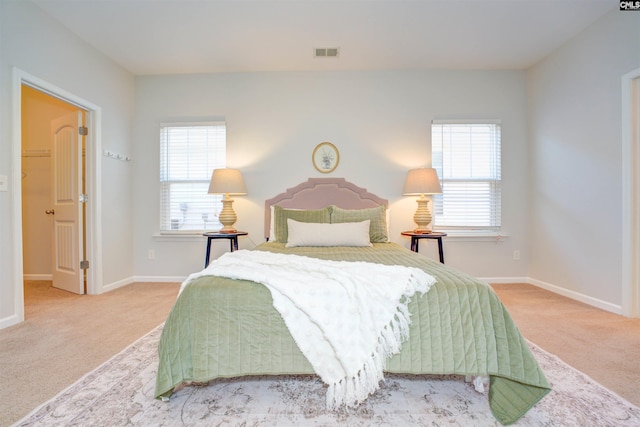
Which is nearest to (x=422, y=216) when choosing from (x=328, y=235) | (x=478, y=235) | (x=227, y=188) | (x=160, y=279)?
(x=478, y=235)

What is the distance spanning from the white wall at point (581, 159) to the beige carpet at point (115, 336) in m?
0.38

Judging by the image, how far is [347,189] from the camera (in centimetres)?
374

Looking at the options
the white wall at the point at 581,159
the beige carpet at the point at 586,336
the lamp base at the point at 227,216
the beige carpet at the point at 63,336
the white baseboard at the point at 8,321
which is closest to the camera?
the beige carpet at the point at 63,336

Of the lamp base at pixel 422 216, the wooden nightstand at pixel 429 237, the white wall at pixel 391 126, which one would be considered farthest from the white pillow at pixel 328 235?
the white wall at pixel 391 126

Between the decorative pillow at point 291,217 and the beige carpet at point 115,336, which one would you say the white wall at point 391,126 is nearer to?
the decorative pillow at point 291,217

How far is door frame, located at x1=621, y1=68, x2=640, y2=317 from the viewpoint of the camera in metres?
2.59

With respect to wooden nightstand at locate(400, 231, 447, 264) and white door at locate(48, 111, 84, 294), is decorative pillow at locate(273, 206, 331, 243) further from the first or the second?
white door at locate(48, 111, 84, 294)

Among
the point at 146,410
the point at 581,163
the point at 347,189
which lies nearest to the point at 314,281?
the point at 146,410

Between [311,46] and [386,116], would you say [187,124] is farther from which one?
[386,116]

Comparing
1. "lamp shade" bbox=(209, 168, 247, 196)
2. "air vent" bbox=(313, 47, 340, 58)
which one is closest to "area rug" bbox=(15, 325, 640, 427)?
"lamp shade" bbox=(209, 168, 247, 196)

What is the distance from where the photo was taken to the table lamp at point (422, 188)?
11.2 ft

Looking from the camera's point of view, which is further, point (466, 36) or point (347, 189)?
point (347, 189)

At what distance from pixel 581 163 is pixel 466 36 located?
1.76 meters

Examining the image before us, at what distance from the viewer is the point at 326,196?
147 inches
